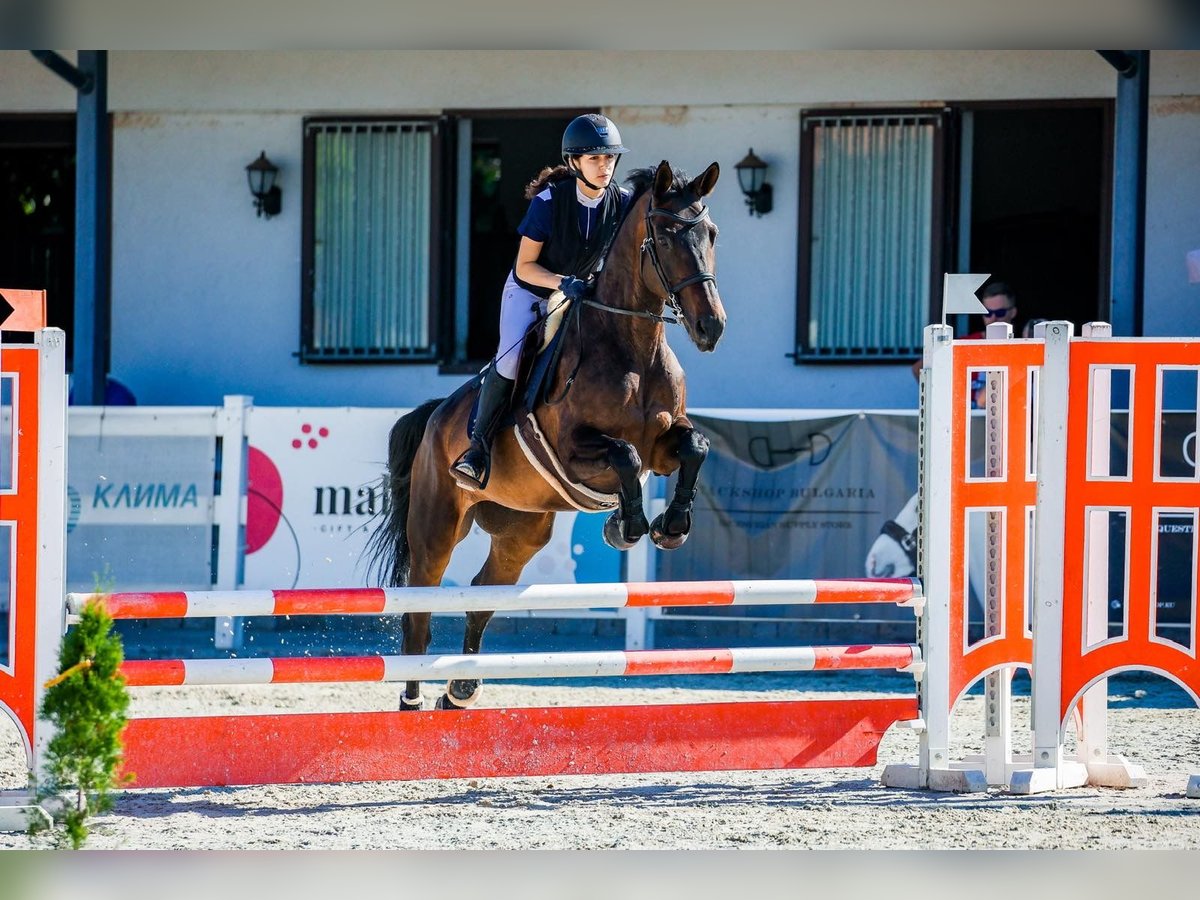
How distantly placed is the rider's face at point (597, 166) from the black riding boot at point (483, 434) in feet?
2.67

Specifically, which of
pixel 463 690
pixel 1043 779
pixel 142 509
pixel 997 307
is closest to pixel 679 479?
pixel 463 690

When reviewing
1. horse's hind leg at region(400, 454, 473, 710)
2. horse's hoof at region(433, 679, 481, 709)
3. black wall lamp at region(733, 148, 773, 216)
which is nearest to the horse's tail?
horse's hind leg at region(400, 454, 473, 710)

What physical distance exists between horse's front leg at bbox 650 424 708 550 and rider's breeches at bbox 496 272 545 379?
0.70 metres

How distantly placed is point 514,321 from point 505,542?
3.11 feet

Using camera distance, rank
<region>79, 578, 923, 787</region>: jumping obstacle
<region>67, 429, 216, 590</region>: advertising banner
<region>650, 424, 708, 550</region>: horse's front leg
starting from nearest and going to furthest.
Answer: <region>79, 578, 923, 787</region>: jumping obstacle < <region>650, 424, 708, 550</region>: horse's front leg < <region>67, 429, 216, 590</region>: advertising banner

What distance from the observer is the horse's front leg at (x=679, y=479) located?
5.57 m

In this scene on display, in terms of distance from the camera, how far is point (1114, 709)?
7855 millimetres

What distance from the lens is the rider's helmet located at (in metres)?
5.67

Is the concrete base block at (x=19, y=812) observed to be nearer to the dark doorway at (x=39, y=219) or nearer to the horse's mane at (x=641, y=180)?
the horse's mane at (x=641, y=180)

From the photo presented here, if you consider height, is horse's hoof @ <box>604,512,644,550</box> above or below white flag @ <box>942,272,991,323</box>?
below

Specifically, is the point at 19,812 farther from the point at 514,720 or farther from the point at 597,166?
the point at 597,166

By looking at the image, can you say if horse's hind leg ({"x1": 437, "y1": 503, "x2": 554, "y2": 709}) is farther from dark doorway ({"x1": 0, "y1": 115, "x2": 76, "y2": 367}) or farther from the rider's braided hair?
dark doorway ({"x1": 0, "y1": 115, "x2": 76, "y2": 367})

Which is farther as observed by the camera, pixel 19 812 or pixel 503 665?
pixel 503 665

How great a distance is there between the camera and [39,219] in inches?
537
